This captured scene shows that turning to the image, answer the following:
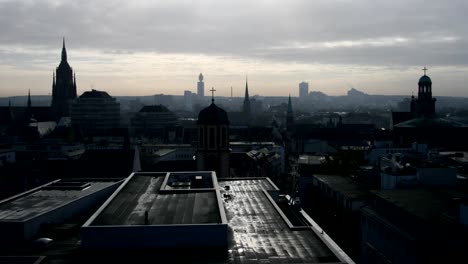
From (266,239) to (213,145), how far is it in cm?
2571

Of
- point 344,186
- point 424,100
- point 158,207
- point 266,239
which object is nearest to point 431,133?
point 424,100

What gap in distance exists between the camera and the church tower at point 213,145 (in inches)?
1918

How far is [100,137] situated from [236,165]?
58.8 m

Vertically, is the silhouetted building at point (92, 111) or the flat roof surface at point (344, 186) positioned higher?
the silhouetted building at point (92, 111)

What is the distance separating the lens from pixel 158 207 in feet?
87.8

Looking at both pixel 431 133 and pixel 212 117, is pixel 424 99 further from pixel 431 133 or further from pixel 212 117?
pixel 212 117

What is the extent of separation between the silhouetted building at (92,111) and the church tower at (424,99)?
75.1 meters

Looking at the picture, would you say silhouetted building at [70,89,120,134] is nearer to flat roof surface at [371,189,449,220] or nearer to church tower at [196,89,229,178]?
church tower at [196,89,229,178]

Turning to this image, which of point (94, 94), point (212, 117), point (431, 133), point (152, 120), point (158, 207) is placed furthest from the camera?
point (152, 120)

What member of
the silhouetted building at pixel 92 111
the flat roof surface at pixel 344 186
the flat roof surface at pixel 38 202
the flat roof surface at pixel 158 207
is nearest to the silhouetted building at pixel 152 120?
the silhouetted building at pixel 92 111

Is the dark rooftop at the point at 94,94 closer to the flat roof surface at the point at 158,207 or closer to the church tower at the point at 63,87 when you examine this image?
the church tower at the point at 63,87

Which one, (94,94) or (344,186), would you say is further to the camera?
(94,94)

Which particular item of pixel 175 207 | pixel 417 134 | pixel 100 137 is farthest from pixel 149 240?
pixel 100 137

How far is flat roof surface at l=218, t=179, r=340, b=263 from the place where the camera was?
2072cm
